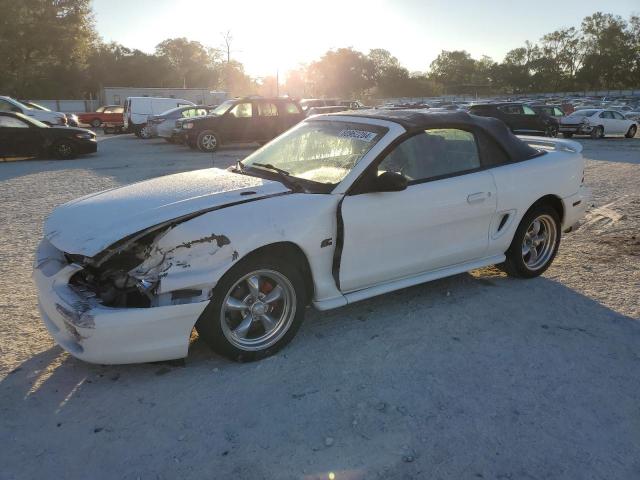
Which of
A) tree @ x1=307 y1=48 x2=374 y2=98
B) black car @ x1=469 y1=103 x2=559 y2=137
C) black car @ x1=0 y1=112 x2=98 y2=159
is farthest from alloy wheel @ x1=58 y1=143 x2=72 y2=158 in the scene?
tree @ x1=307 y1=48 x2=374 y2=98

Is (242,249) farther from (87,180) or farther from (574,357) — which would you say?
(87,180)

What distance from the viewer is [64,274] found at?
129 inches

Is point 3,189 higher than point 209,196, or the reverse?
point 209,196

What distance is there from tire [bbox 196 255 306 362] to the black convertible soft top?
5.20 ft

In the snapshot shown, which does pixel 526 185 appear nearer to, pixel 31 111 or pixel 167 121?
pixel 167 121

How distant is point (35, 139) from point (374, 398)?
14.7 m

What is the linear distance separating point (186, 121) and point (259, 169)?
14.0m

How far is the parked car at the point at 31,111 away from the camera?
721 inches

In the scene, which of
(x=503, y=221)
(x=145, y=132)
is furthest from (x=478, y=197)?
(x=145, y=132)

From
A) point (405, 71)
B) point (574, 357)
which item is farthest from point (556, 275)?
point (405, 71)

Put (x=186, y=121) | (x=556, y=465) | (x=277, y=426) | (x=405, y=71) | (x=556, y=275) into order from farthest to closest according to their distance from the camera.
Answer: (x=405, y=71) < (x=186, y=121) < (x=556, y=275) < (x=277, y=426) < (x=556, y=465)

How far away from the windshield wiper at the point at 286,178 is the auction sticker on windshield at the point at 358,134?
0.59 metres

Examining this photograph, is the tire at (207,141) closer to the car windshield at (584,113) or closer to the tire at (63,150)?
the tire at (63,150)

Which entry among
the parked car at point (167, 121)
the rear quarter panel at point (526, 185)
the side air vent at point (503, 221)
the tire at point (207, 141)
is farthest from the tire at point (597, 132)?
the side air vent at point (503, 221)
